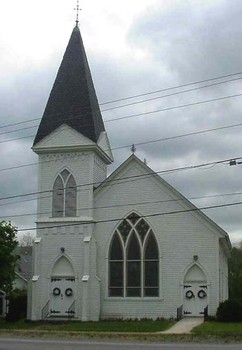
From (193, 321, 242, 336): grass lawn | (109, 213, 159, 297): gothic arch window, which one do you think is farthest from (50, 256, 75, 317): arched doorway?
(193, 321, 242, 336): grass lawn

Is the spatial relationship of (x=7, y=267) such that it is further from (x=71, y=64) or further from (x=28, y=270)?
(x=28, y=270)

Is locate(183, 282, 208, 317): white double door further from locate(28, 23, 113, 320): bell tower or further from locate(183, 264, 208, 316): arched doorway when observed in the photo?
locate(28, 23, 113, 320): bell tower

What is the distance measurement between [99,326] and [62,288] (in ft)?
20.3

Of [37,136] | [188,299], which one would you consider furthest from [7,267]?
[188,299]

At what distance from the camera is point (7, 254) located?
40750 mm

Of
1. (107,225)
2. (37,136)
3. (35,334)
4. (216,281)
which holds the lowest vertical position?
(35,334)

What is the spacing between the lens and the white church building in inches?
1535

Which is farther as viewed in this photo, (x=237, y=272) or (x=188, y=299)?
(x=237, y=272)

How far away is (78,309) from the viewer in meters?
39.9

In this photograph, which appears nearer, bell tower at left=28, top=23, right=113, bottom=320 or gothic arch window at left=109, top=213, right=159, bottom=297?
gothic arch window at left=109, top=213, right=159, bottom=297

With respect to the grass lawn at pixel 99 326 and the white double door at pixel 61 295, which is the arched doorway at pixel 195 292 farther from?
the white double door at pixel 61 295

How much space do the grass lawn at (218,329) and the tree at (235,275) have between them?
28.0 m

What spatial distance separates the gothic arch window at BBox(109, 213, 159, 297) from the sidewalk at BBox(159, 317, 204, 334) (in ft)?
8.97

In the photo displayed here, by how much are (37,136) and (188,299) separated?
13.2 m
